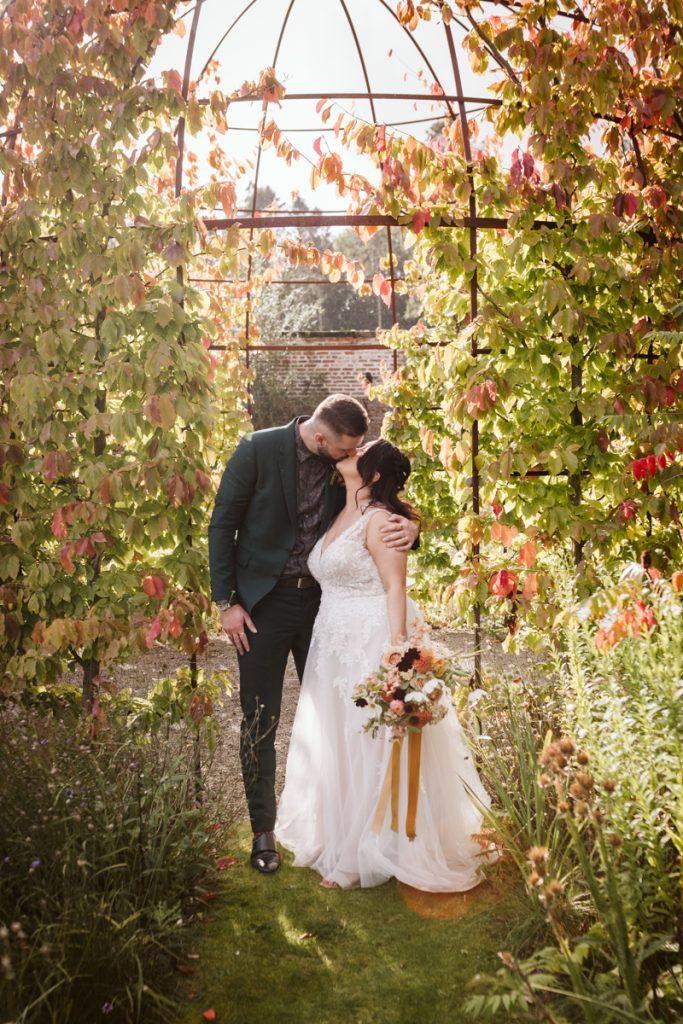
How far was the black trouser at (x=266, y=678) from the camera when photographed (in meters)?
3.63

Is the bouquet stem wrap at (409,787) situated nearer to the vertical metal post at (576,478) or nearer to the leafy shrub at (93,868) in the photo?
the leafy shrub at (93,868)

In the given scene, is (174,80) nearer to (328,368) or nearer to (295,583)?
(295,583)

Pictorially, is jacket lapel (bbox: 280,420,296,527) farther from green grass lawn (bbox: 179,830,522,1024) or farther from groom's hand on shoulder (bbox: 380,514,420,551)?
green grass lawn (bbox: 179,830,522,1024)

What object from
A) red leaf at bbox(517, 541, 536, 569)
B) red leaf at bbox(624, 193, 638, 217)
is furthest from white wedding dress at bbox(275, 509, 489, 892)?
red leaf at bbox(624, 193, 638, 217)

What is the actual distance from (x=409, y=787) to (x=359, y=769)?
260mm

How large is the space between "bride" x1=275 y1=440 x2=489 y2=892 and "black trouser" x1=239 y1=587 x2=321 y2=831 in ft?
0.36

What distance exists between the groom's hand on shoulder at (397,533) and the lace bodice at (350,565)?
77 mm

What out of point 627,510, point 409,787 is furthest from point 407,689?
point 627,510

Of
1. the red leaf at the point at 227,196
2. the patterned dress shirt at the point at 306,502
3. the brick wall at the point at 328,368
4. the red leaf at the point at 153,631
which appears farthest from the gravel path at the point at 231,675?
the brick wall at the point at 328,368

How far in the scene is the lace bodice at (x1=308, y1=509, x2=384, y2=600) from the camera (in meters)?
3.52

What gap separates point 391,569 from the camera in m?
3.50

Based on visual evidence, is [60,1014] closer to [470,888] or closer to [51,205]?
[470,888]

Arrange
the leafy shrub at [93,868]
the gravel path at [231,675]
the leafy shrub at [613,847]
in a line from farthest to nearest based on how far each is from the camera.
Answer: the gravel path at [231,675] → the leafy shrub at [93,868] → the leafy shrub at [613,847]

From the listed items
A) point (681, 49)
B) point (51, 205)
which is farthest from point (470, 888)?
point (681, 49)
